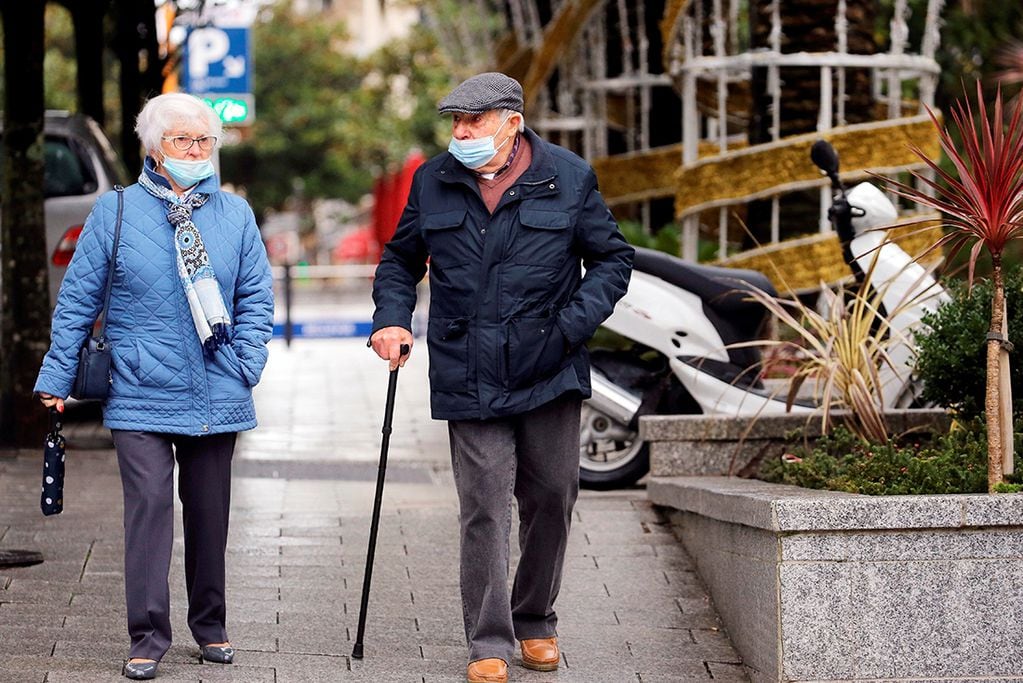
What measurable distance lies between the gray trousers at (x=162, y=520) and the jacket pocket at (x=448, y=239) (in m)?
0.86

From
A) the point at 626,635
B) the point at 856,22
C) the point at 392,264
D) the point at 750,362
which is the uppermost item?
the point at 856,22

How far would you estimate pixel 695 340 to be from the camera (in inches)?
341

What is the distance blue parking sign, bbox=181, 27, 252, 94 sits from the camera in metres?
15.8

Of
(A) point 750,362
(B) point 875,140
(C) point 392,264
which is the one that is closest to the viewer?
(C) point 392,264

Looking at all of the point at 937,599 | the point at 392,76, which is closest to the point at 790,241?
the point at 937,599

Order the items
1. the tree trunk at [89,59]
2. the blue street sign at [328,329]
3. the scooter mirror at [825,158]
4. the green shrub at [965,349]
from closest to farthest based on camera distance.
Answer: the green shrub at [965,349]
the scooter mirror at [825,158]
the tree trunk at [89,59]
the blue street sign at [328,329]

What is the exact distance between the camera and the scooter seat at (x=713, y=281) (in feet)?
28.3

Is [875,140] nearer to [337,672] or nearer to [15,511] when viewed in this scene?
[15,511]

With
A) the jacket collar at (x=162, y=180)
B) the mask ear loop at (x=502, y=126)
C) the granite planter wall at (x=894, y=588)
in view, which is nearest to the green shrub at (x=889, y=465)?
the granite planter wall at (x=894, y=588)

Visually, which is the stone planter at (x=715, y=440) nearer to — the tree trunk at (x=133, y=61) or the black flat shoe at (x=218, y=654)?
the black flat shoe at (x=218, y=654)

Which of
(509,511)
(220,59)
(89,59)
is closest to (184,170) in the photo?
(509,511)

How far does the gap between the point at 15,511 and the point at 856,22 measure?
609cm

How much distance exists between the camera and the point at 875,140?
1090 cm

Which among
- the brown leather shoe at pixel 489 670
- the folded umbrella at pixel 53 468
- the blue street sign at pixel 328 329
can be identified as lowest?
the blue street sign at pixel 328 329
